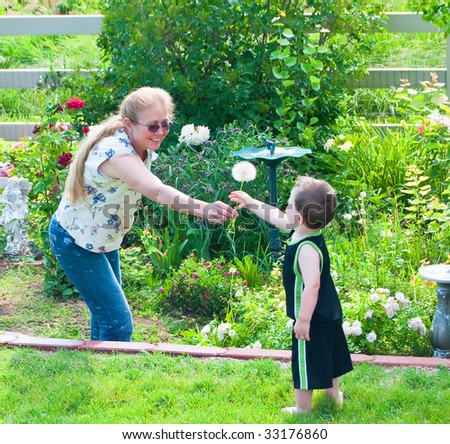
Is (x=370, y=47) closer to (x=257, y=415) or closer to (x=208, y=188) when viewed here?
(x=208, y=188)

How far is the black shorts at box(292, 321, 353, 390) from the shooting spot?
13.3 ft

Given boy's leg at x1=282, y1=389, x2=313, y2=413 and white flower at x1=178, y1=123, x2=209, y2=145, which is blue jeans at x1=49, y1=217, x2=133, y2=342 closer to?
boy's leg at x1=282, y1=389, x2=313, y2=413

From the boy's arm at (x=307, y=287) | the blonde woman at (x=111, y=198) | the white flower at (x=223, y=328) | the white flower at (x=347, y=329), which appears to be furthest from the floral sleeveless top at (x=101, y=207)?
the white flower at (x=347, y=329)

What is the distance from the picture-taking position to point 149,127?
14.7 feet

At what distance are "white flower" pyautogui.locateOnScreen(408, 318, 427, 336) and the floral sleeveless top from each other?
5.04 ft

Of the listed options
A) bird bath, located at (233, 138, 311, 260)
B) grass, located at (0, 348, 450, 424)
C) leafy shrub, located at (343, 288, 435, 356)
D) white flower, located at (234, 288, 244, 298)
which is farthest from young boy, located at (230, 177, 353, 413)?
bird bath, located at (233, 138, 311, 260)

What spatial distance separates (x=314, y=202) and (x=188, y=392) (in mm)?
1068

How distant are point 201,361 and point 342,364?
0.82 metres

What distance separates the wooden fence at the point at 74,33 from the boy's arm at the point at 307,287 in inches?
171

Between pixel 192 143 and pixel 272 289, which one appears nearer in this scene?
pixel 272 289

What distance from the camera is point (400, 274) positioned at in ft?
18.4

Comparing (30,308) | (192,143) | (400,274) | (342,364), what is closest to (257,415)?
(342,364)
